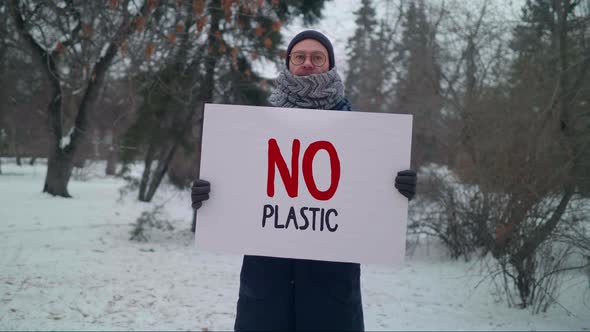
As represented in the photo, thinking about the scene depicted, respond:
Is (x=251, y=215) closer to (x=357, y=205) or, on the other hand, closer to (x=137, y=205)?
(x=357, y=205)

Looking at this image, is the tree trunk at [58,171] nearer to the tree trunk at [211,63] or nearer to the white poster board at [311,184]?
the tree trunk at [211,63]

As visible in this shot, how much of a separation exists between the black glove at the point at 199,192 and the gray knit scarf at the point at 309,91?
0.53 metres

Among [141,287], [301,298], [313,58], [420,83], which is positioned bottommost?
[141,287]

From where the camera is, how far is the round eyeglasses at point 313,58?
82.4 inches

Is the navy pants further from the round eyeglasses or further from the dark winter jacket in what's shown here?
the round eyeglasses

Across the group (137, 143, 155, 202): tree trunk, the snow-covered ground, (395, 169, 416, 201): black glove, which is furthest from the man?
(137, 143, 155, 202): tree trunk

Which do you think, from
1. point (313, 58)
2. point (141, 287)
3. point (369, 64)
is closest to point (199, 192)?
point (313, 58)

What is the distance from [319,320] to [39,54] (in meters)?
5.07

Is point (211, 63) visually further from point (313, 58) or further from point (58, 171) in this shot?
point (313, 58)

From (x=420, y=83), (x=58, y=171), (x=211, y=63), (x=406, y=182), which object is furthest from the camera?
(x=420, y=83)

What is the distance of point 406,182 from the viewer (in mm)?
2059

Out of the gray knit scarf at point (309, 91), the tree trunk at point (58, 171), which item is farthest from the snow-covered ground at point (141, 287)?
the gray knit scarf at point (309, 91)

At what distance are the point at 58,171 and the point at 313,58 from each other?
6.40m

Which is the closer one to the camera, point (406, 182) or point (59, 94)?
point (406, 182)
